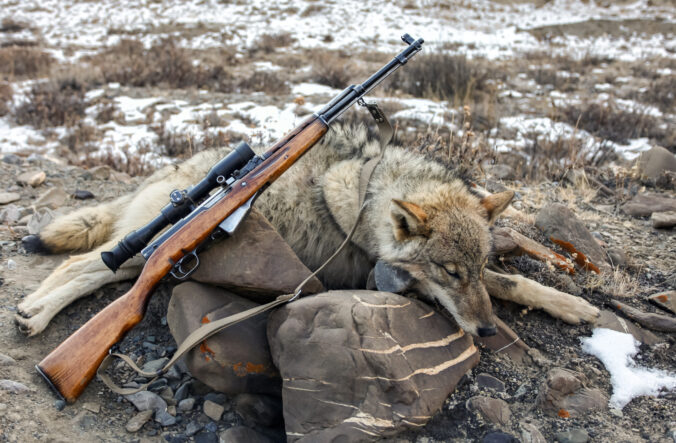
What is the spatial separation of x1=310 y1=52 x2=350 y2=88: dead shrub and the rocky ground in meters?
0.06

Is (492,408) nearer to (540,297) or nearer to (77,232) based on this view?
(540,297)

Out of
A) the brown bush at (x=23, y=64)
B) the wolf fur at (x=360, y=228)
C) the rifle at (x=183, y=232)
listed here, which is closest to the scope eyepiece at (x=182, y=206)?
the rifle at (x=183, y=232)

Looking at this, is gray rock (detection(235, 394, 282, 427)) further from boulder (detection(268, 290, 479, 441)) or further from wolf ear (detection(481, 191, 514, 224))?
wolf ear (detection(481, 191, 514, 224))

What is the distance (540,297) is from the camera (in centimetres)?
371

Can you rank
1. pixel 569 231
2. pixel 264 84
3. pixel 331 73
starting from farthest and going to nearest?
pixel 331 73 < pixel 264 84 < pixel 569 231

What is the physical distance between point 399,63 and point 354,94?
1.45ft

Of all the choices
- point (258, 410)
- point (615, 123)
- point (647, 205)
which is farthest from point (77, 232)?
point (615, 123)

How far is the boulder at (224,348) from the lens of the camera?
3.16 metres

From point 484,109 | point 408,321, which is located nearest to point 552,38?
point 484,109

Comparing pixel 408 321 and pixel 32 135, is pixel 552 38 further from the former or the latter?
pixel 408 321

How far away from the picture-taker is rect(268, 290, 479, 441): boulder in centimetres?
276

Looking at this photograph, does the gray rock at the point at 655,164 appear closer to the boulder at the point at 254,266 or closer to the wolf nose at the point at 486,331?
the wolf nose at the point at 486,331

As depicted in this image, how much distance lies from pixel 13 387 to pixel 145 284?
0.99 m

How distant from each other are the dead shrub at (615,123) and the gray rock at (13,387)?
933 centimetres
